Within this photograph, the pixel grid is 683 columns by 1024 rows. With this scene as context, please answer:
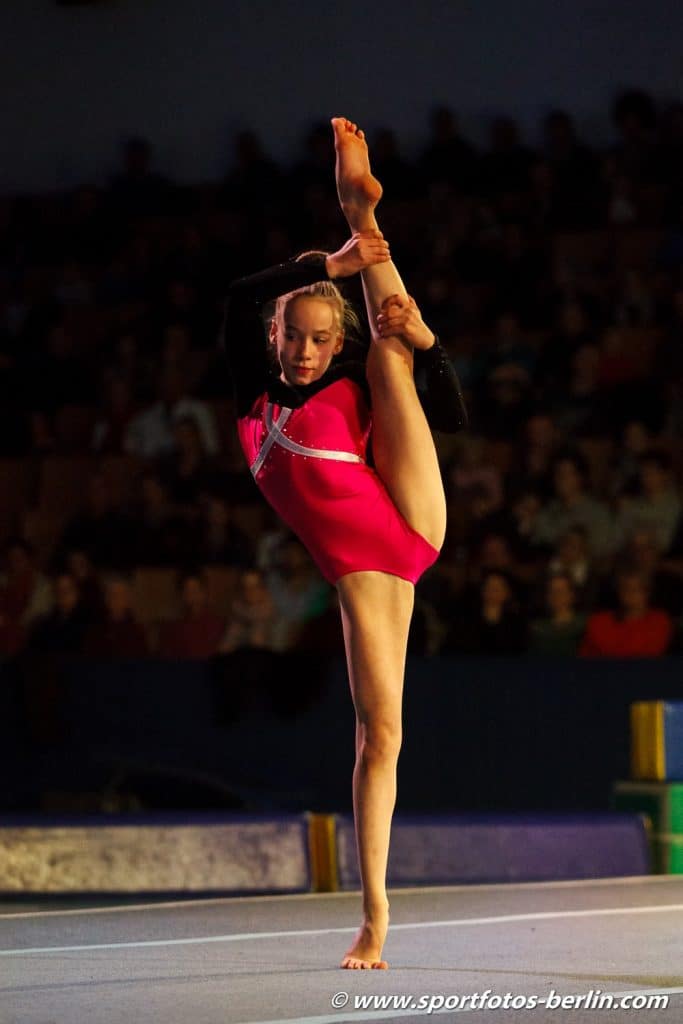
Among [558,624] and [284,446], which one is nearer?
[284,446]

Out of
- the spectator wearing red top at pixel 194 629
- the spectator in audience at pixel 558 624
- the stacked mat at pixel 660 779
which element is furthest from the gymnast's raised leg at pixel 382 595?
the spectator wearing red top at pixel 194 629

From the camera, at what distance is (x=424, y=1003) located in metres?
3.23

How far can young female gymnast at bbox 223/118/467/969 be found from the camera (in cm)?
388

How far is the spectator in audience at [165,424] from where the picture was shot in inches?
407

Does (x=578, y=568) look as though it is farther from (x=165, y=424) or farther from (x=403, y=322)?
(x=403, y=322)

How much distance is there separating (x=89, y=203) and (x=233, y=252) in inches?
62.7

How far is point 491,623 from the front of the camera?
798 centimetres

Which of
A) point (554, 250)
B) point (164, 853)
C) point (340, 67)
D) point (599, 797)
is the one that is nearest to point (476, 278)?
point (554, 250)

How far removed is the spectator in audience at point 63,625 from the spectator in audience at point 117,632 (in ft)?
0.22

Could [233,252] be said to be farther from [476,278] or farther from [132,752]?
[132,752]

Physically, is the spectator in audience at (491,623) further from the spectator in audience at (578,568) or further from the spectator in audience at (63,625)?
the spectator in audience at (63,625)

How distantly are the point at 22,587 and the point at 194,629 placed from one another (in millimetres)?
1277

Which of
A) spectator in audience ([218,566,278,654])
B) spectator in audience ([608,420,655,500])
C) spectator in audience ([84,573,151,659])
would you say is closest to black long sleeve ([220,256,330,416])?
spectator in audience ([218,566,278,654])

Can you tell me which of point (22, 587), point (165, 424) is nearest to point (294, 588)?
point (22, 587)
